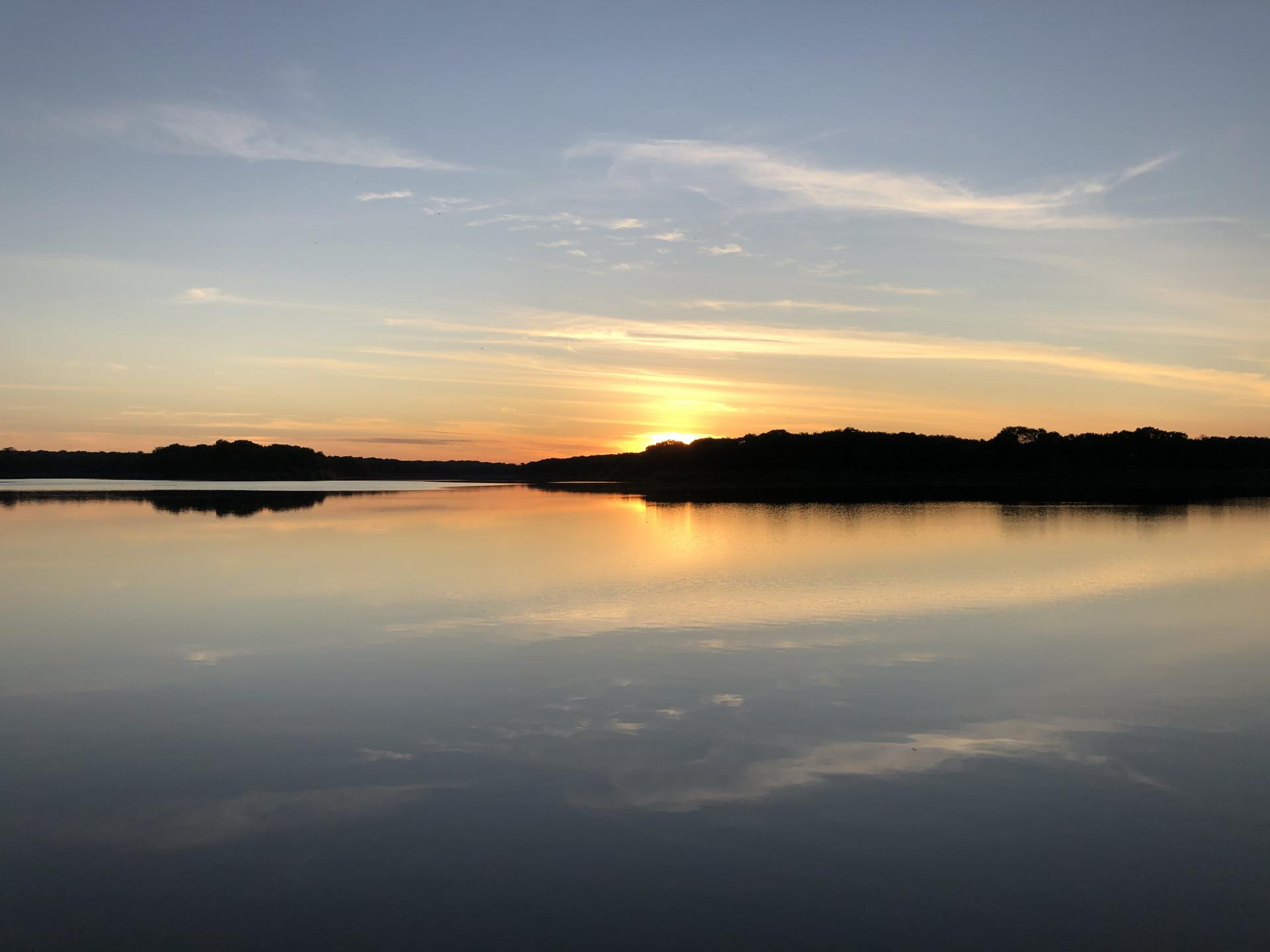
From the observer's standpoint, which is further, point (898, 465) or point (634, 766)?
point (898, 465)

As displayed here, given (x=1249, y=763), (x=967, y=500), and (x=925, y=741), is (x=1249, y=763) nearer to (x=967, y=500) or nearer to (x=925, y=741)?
(x=925, y=741)

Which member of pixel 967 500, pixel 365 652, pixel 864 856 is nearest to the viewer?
pixel 864 856

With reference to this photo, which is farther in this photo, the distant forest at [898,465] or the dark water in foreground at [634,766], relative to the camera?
the distant forest at [898,465]

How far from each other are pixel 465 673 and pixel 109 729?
11.1 feet

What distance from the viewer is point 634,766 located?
690 centimetres

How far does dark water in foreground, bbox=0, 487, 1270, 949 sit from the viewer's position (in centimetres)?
484

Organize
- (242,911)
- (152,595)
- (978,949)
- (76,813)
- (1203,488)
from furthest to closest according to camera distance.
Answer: (1203,488) → (152,595) → (76,813) → (242,911) → (978,949)

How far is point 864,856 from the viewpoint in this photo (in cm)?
542

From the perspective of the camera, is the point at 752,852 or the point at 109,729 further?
the point at 109,729

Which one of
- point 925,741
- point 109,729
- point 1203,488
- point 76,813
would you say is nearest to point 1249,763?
point 925,741

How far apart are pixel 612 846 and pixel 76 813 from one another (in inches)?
146

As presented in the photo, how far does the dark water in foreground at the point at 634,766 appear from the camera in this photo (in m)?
4.84

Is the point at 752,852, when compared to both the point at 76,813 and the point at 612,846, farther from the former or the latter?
the point at 76,813

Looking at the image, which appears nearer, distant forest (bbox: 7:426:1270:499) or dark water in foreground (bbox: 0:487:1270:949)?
dark water in foreground (bbox: 0:487:1270:949)
